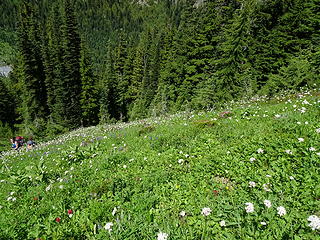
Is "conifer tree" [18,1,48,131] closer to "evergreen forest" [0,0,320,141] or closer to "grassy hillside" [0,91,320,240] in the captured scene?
"evergreen forest" [0,0,320,141]

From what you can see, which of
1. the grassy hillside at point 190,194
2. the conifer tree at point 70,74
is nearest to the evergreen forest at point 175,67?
the conifer tree at point 70,74

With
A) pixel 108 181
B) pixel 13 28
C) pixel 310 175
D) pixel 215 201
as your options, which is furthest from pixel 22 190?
pixel 13 28

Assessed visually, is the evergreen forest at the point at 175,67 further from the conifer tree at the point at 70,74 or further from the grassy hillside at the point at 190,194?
the grassy hillside at the point at 190,194

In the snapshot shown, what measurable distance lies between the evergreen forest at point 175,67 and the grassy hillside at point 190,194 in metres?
9.50

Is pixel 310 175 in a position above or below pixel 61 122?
above

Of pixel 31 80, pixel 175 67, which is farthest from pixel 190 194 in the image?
pixel 31 80

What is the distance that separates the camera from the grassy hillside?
9.02ft

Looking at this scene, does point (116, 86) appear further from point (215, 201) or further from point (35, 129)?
point (215, 201)

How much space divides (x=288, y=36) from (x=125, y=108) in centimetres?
3676

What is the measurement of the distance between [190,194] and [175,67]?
25466 mm

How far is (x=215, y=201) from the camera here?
335 centimetres

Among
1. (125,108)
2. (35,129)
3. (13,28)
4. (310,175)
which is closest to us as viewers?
(310,175)

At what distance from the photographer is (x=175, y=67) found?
1073 inches

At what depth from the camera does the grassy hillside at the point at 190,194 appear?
9.02 ft
